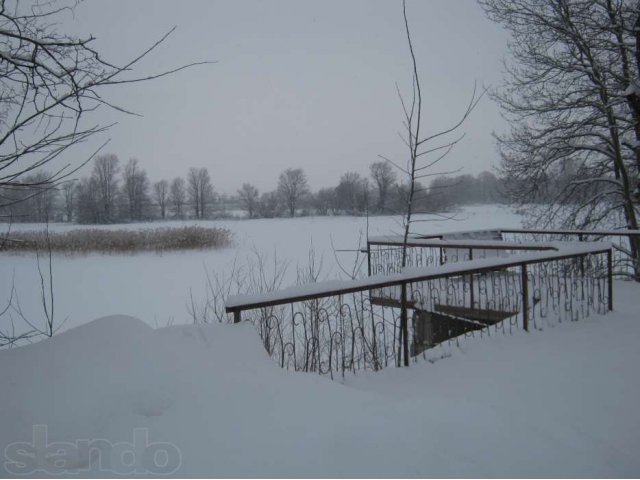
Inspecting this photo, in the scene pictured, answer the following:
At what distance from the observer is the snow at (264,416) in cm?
171

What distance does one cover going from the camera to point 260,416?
196cm

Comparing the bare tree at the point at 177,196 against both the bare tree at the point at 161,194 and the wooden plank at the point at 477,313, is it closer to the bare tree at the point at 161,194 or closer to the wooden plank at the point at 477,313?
the bare tree at the point at 161,194

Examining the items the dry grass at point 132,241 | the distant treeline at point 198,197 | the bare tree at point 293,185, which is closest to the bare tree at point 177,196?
the distant treeline at point 198,197

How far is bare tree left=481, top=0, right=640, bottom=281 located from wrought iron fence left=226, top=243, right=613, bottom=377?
16.9 feet

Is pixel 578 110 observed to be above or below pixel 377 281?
above

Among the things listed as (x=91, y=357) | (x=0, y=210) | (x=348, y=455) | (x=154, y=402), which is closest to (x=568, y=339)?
(x=348, y=455)

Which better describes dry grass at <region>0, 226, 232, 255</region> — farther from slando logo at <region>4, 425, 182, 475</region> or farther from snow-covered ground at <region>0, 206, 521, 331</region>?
slando logo at <region>4, 425, 182, 475</region>

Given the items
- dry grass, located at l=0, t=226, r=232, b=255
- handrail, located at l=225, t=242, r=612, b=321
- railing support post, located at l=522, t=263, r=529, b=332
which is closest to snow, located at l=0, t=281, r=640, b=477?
handrail, located at l=225, t=242, r=612, b=321

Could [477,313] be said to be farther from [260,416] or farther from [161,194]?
[161,194]

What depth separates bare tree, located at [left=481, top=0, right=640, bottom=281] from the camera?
30.0ft

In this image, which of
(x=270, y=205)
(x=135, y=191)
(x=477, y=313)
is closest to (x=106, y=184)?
(x=135, y=191)

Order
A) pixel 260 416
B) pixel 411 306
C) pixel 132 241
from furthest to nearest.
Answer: pixel 132 241 → pixel 411 306 → pixel 260 416

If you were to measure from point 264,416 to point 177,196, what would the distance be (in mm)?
67745

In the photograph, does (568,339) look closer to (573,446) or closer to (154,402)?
(573,446)
